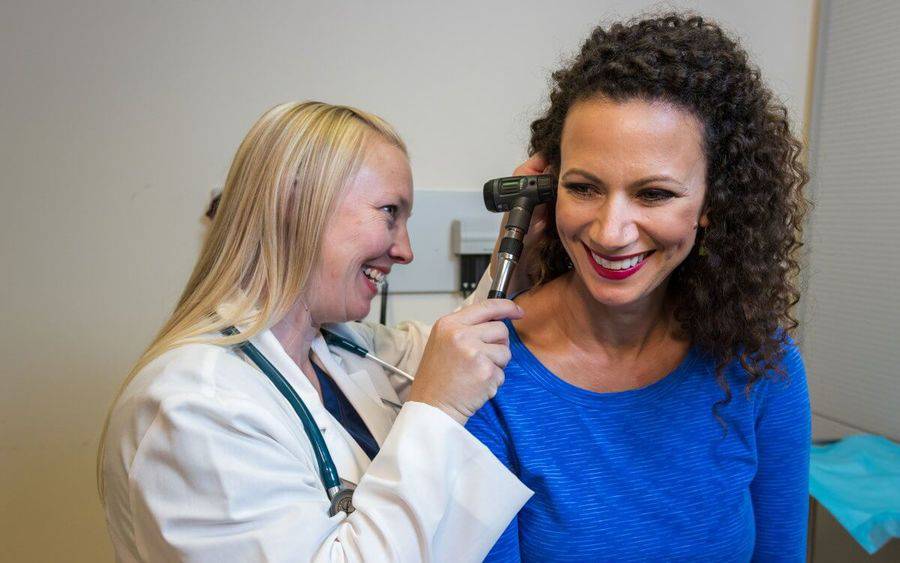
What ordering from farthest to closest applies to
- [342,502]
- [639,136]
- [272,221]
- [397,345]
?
[397,345], [272,221], [342,502], [639,136]

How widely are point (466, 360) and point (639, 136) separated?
35 cm

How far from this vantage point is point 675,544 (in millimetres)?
891

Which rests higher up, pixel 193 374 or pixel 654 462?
pixel 193 374

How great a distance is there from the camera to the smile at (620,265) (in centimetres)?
87

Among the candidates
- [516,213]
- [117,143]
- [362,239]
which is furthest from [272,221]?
[117,143]

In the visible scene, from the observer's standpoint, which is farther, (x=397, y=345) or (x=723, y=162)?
(x=397, y=345)

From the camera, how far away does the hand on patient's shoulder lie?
0.89 m

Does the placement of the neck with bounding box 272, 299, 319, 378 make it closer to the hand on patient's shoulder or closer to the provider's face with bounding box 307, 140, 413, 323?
the provider's face with bounding box 307, 140, 413, 323

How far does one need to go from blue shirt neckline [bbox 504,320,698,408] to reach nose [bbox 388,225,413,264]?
0.29 meters

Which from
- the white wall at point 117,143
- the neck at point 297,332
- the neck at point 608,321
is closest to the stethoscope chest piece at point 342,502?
the neck at point 297,332

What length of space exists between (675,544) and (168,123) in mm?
1388

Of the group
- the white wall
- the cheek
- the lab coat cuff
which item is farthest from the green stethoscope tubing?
the white wall

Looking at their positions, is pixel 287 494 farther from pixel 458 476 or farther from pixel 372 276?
pixel 372 276

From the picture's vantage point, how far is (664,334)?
1030 millimetres
